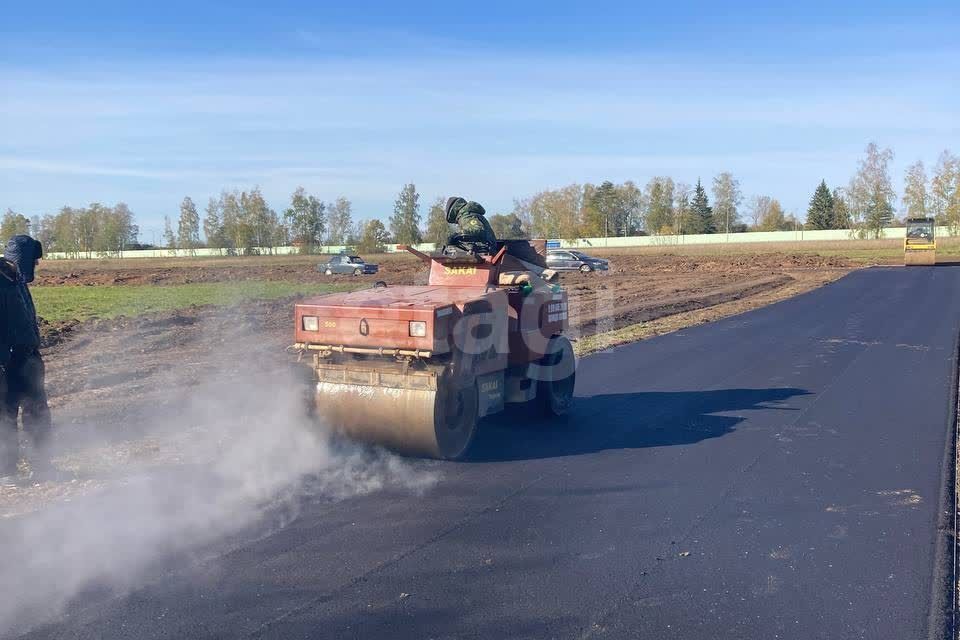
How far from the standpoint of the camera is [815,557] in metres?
5.31

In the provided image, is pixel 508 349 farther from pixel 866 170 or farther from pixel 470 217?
pixel 866 170

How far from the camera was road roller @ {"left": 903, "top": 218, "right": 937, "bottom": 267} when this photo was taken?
141 ft

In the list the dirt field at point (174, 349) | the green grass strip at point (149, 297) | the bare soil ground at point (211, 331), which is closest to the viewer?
the dirt field at point (174, 349)

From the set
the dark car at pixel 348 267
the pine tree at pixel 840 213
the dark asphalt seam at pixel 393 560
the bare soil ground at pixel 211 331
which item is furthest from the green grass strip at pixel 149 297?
the pine tree at pixel 840 213

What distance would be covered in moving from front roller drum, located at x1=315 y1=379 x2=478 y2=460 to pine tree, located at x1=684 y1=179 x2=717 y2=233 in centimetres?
9214

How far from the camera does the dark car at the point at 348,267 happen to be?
43.5 metres

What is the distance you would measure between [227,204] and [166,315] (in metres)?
71.8

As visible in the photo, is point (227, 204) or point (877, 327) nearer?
point (877, 327)

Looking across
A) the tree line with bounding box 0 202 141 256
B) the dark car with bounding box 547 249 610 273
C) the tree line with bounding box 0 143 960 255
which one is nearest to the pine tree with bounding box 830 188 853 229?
the tree line with bounding box 0 143 960 255

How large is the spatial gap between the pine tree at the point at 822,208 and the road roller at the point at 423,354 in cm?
9511

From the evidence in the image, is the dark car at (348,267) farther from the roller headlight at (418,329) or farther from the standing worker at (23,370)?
the roller headlight at (418,329)

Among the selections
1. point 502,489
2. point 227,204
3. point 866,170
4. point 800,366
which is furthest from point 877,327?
point 227,204

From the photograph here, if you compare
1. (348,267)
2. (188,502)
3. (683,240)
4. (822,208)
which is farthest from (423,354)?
(822,208)

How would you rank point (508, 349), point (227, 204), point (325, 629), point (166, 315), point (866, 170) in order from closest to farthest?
point (325, 629) < point (508, 349) < point (166, 315) < point (866, 170) < point (227, 204)
